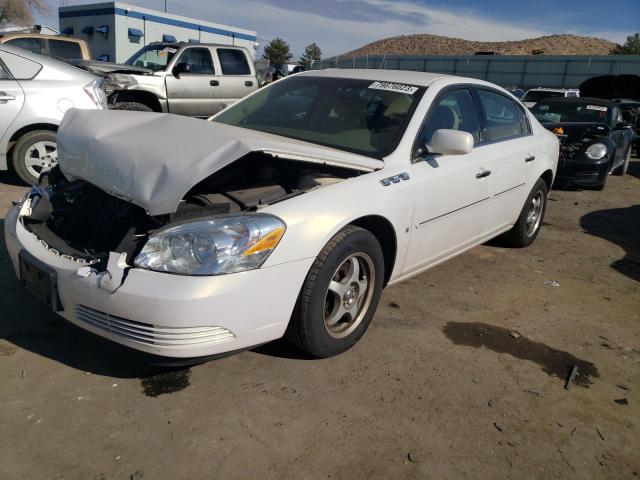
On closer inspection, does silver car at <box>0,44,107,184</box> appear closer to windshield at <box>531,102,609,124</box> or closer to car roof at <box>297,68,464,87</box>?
car roof at <box>297,68,464,87</box>

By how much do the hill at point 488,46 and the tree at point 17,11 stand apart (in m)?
38.9

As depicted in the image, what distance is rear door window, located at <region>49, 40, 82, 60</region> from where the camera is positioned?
11938 millimetres

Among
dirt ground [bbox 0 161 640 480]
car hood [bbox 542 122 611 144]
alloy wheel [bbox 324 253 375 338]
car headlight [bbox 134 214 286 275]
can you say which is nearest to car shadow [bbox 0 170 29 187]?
dirt ground [bbox 0 161 640 480]

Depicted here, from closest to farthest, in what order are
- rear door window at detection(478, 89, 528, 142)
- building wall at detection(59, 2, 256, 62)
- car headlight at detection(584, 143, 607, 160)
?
rear door window at detection(478, 89, 528, 142)
car headlight at detection(584, 143, 607, 160)
building wall at detection(59, 2, 256, 62)

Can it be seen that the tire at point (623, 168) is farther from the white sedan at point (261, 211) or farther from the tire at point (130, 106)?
the tire at point (130, 106)

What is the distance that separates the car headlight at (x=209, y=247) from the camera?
2.38m

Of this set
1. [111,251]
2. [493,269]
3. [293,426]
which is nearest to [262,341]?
[293,426]

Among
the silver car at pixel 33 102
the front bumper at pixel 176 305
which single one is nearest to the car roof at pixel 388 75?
the front bumper at pixel 176 305

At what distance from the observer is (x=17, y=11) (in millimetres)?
43969

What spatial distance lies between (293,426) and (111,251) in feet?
3.84

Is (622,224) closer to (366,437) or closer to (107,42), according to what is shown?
(366,437)

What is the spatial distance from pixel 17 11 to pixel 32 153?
Result: 154 ft

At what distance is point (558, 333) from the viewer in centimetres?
358

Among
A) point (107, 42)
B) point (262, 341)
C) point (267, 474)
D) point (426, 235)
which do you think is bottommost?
point (267, 474)
